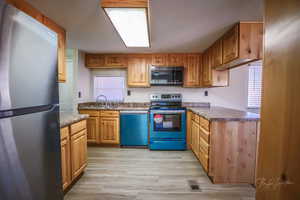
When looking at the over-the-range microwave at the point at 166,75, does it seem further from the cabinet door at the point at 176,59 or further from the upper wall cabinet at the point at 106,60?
the upper wall cabinet at the point at 106,60

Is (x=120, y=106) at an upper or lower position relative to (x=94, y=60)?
lower

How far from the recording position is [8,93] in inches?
29.4

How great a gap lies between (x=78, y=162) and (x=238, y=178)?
7.21ft

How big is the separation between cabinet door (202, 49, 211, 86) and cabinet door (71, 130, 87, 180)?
101 inches

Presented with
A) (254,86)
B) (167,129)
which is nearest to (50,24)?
(167,129)

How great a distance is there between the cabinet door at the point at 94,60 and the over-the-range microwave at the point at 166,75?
1.25 metres

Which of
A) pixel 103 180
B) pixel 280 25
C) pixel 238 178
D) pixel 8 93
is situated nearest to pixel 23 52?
Result: pixel 8 93

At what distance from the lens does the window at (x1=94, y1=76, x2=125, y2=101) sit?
390 centimetres

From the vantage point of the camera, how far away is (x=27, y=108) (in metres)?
0.87

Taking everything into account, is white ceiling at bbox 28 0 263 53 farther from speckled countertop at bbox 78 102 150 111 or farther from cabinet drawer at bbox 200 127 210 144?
cabinet drawer at bbox 200 127 210 144

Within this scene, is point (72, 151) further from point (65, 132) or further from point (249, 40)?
point (249, 40)

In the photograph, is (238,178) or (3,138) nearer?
(3,138)

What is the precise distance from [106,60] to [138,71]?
824 millimetres

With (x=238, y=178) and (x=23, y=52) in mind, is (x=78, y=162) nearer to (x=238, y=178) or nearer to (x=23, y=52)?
(x=23, y=52)
